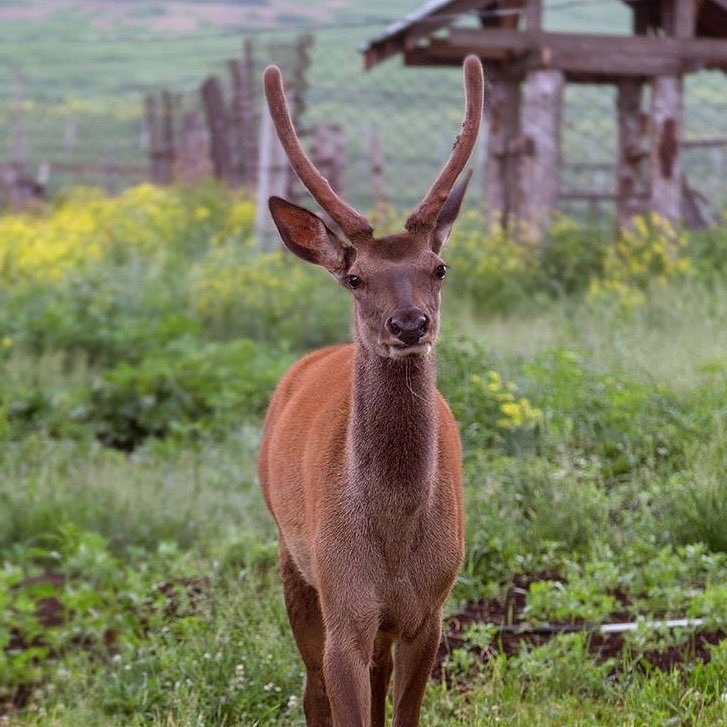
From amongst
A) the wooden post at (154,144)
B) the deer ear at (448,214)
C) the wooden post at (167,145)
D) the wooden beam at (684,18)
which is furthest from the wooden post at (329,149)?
the deer ear at (448,214)

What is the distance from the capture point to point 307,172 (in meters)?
4.51

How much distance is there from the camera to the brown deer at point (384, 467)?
13.9 ft

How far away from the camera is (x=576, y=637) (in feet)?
17.6

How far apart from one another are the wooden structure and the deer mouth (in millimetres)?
9850

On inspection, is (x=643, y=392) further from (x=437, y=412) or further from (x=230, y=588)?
(x=437, y=412)

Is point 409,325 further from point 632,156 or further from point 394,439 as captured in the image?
point 632,156

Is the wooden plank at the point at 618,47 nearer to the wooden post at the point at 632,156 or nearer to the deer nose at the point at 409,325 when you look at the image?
the wooden post at the point at 632,156

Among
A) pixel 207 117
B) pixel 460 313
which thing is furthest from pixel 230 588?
pixel 207 117

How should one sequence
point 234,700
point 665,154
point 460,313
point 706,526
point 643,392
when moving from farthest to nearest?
point 665,154
point 460,313
point 643,392
point 706,526
point 234,700

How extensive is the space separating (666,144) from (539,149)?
1168 mm

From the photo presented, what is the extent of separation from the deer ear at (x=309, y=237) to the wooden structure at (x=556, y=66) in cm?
939

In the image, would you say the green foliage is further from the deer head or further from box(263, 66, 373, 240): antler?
box(263, 66, 373, 240): antler

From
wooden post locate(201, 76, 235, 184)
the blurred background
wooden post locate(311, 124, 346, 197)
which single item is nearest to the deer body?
the blurred background

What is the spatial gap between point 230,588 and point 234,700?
4.08 ft
